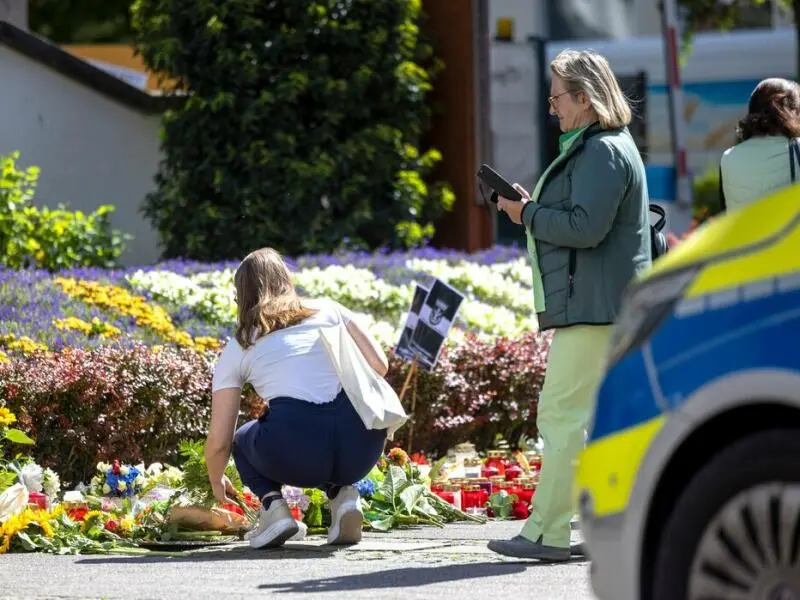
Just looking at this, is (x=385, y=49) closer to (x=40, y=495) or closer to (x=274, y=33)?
(x=274, y=33)

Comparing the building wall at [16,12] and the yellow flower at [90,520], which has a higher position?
the building wall at [16,12]

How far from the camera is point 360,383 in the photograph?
291 inches

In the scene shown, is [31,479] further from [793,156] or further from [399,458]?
[793,156]

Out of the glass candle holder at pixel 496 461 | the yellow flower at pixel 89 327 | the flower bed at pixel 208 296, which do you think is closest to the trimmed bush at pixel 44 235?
the flower bed at pixel 208 296

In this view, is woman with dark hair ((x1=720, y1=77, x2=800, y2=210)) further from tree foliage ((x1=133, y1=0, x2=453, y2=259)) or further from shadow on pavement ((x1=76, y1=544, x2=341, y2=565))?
tree foliage ((x1=133, y1=0, x2=453, y2=259))

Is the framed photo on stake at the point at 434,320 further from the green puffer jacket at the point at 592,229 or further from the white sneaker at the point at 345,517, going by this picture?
the green puffer jacket at the point at 592,229

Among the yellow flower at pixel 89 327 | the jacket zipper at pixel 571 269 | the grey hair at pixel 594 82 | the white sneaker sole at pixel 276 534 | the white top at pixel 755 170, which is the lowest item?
the white sneaker sole at pixel 276 534

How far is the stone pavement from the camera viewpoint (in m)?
6.15

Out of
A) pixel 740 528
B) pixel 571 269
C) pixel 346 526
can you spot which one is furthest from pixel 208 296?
pixel 740 528

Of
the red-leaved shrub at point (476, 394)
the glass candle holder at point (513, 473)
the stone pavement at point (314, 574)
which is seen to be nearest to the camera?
the stone pavement at point (314, 574)

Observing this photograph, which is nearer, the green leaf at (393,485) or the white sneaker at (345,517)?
the white sneaker at (345,517)

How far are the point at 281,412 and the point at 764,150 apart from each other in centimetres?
219

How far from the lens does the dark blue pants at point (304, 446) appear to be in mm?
7301

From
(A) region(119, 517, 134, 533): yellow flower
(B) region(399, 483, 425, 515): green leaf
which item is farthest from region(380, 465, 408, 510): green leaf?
(A) region(119, 517, 134, 533): yellow flower
